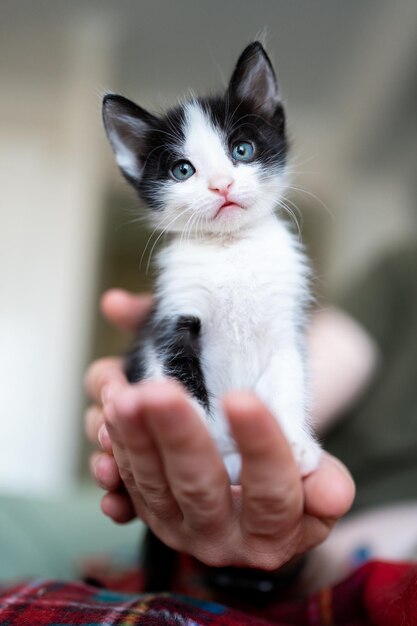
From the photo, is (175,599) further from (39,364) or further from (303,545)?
(39,364)

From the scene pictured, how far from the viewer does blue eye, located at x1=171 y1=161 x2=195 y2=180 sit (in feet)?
3.01

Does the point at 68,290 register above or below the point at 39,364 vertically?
above

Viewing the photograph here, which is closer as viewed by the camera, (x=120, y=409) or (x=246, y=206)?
(x=120, y=409)

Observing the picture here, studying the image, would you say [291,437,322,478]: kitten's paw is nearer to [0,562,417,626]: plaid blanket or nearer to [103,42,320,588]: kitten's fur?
[103,42,320,588]: kitten's fur

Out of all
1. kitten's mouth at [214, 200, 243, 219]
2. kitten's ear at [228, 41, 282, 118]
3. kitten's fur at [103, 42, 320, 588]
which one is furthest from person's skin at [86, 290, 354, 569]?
kitten's ear at [228, 41, 282, 118]

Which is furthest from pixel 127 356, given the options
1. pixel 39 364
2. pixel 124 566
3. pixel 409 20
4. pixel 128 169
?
pixel 39 364

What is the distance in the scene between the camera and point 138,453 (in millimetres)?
638

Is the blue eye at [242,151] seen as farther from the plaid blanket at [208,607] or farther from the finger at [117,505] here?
the plaid blanket at [208,607]

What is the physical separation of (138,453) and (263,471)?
0.14 m

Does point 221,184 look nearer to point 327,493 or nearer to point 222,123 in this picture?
point 222,123

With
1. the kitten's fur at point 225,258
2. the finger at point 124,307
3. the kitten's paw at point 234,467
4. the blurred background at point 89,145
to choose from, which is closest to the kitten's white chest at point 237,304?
the kitten's fur at point 225,258

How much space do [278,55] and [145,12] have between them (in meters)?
0.67

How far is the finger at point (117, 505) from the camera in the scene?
852mm

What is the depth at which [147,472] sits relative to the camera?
2.18 ft
